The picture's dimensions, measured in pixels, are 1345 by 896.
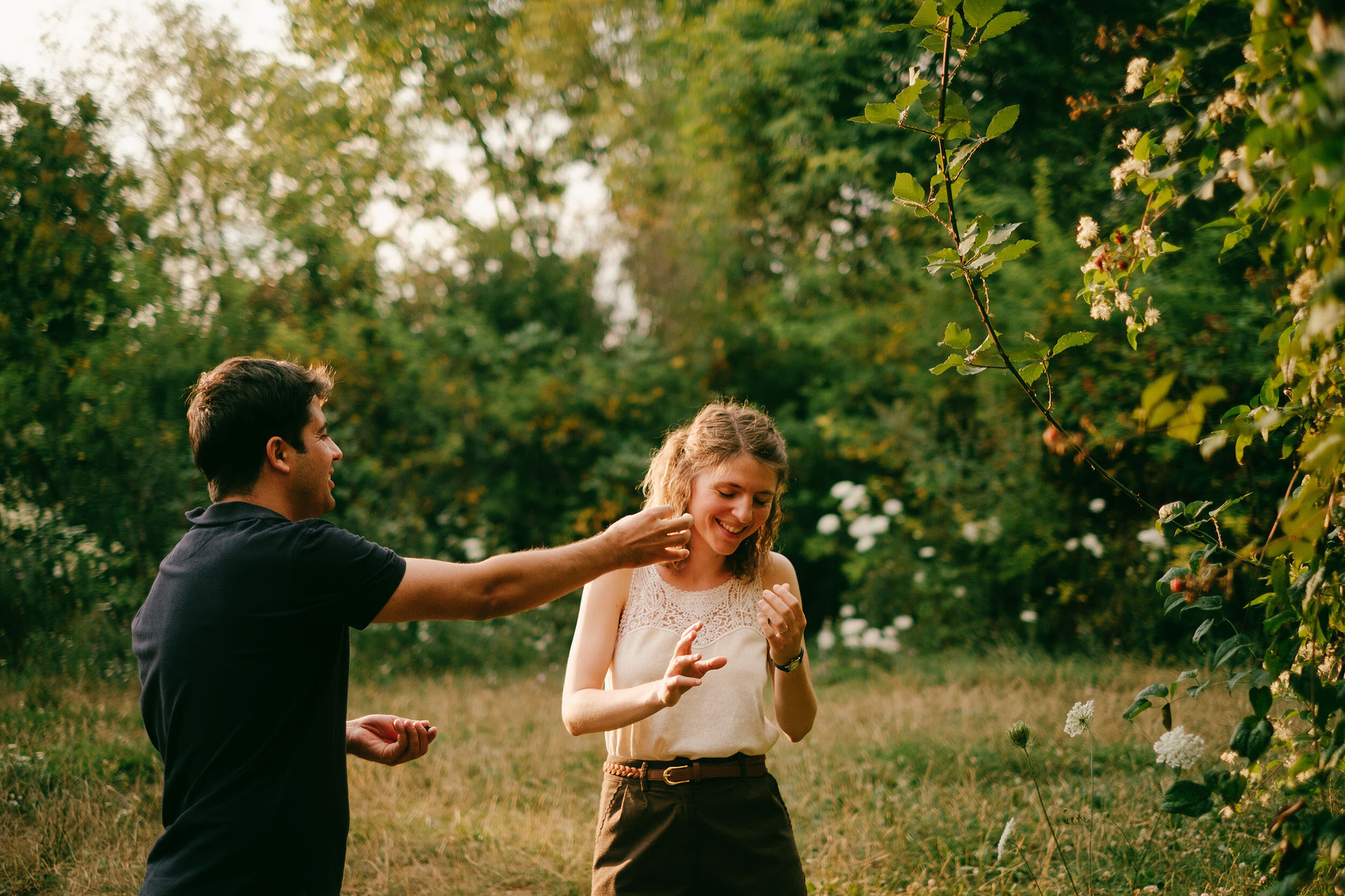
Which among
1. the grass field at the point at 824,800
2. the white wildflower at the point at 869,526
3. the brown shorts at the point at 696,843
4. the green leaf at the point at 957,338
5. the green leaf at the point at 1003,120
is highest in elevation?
the green leaf at the point at 1003,120

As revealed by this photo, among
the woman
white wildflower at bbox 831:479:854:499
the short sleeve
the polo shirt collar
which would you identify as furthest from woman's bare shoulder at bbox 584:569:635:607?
white wildflower at bbox 831:479:854:499

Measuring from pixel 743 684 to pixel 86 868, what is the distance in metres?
2.96

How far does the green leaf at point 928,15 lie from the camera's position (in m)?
1.68

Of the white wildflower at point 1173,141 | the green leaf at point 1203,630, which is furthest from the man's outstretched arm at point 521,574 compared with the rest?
the white wildflower at point 1173,141

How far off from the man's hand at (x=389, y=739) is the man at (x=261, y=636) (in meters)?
0.29

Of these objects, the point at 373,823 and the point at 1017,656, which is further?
the point at 1017,656

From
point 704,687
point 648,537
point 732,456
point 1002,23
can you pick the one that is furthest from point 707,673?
point 1002,23

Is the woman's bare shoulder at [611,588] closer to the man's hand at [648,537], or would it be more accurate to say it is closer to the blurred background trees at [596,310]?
the man's hand at [648,537]

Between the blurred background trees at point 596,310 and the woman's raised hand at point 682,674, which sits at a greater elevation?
the blurred background trees at point 596,310

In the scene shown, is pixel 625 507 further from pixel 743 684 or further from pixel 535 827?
pixel 743 684

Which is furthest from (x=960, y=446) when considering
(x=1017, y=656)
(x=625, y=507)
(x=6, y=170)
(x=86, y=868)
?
(x=6, y=170)

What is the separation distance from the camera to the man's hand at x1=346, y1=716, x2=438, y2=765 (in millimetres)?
2365

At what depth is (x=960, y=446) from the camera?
8.26 metres

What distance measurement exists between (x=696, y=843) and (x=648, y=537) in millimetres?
760
